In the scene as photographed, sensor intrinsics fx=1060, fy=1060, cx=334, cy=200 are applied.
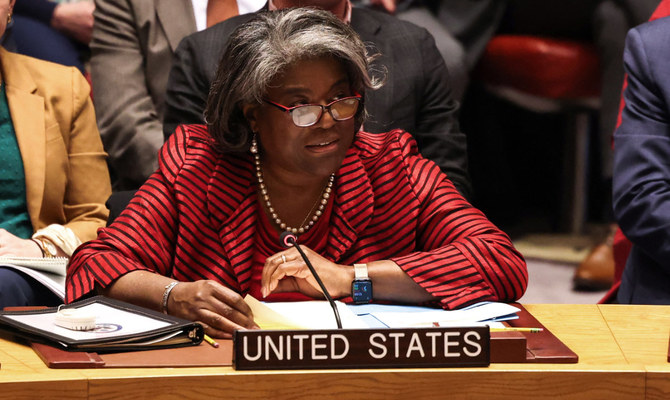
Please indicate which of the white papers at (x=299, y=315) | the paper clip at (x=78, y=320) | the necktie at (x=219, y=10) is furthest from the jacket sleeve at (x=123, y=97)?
the paper clip at (x=78, y=320)

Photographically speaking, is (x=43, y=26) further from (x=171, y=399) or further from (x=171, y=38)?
(x=171, y=399)

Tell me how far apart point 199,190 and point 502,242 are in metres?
0.64

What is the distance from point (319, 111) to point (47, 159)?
105 centimetres

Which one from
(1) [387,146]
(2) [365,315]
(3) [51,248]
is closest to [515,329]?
(2) [365,315]

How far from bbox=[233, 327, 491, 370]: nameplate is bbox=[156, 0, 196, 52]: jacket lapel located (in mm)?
1891

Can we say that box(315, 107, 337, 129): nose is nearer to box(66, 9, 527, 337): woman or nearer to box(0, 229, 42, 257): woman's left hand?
box(66, 9, 527, 337): woman

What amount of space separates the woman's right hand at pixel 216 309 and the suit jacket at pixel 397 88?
996 millimetres

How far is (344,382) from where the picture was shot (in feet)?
5.20

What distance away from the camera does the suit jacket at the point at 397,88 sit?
2.84 meters

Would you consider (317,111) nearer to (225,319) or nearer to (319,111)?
(319,111)

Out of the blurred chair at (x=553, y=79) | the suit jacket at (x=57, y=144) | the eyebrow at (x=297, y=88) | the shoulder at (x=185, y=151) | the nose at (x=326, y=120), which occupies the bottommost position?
the blurred chair at (x=553, y=79)

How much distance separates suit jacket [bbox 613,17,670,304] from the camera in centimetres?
244

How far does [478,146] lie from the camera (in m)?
4.88

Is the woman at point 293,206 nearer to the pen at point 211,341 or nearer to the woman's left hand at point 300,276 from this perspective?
the woman's left hand at point 300,276
